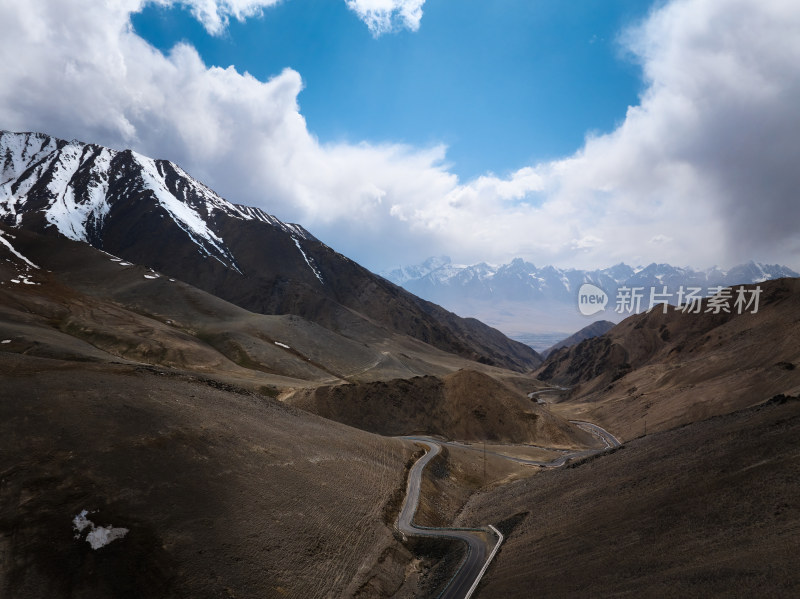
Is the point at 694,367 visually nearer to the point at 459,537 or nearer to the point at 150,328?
the point at 459,537

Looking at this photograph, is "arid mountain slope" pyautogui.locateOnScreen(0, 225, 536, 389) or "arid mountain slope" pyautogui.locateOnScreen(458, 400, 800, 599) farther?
"arid mountain slope" pyautogui.locateOnScreen(0, 225, 536, 389)

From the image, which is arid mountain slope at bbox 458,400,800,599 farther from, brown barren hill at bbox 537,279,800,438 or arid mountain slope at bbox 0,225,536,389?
arid mountain slope at bbox 0,225,536,389

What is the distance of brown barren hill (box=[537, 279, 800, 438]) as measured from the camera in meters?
73.6

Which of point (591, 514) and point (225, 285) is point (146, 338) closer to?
point (591, 514)

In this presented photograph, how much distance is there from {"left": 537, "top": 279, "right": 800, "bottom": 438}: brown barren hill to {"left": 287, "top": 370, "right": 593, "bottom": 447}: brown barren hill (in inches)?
773

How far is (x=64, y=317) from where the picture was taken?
88.6 m

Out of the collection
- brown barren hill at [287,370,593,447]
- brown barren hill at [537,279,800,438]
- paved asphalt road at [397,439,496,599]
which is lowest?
paved asphalt road at [397,439,496,599]

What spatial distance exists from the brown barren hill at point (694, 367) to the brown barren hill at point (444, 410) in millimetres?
19625

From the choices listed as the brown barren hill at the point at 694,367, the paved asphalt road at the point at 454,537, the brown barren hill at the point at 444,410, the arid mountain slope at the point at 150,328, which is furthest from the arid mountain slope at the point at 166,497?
the brown barren hill at the point at 694,367

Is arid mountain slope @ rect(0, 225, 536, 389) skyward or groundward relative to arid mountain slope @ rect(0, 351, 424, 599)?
skyward

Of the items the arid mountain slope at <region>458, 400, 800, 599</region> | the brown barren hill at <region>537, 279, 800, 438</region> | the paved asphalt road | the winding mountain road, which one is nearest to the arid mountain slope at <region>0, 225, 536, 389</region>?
the winding mountain road

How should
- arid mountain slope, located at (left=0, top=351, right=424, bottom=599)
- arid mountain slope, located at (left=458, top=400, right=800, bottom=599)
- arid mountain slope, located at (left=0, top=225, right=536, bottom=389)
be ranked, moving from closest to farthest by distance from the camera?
arid mountain slope, located at (left=458, top=400, right=800, bottom=599), arid mountain slope, located at (left=0, top=351, right=424, bottom=599), arid mountain slope, located at (left=0, top=225, right=536, bottom=389)

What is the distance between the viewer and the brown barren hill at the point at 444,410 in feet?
237

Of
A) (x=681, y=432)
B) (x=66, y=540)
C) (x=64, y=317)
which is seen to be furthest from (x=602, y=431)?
(x=64, y=317)
